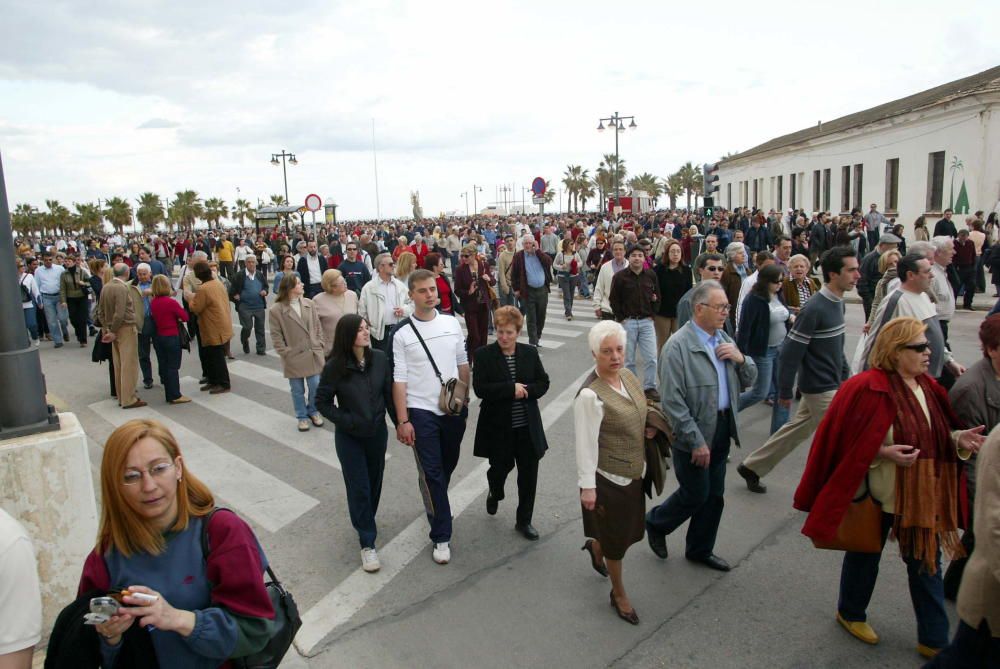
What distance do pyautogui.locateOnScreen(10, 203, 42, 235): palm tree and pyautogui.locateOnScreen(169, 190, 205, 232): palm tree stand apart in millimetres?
18572

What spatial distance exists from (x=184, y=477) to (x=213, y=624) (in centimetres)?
49

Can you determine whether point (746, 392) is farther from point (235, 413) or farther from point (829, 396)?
point (235, 413)

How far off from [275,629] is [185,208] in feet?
352

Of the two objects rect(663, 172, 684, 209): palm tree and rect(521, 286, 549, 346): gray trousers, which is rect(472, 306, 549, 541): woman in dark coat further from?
rect(663, 172, 684, 209): palm tree

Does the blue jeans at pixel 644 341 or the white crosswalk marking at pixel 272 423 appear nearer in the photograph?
the white crosswalk marking at pixel 272 423

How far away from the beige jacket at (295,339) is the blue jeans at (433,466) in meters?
3.42

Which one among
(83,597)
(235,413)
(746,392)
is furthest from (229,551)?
(235,413)

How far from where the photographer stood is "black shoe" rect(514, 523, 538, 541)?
16.8 feet

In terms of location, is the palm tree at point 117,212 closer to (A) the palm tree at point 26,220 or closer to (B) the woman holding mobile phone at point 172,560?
(A) the palm tree at point 26,220

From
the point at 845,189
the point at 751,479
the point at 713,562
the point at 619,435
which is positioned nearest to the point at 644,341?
the point at 751,479

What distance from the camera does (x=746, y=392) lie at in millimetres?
7277

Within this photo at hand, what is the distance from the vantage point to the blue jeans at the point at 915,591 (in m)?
3.55

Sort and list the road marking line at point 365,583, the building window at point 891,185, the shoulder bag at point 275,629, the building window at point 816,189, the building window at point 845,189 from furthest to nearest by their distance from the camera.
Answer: the building window at point 816,189 < the building window at point 845,189 < the building window at point 891,185 < the road marking line at point 365,583 < the shoulder bag at point 275,629

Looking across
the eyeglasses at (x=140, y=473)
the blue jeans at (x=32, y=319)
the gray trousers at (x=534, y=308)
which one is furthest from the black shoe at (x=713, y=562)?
the blue jeans at (x=32, y=319)
